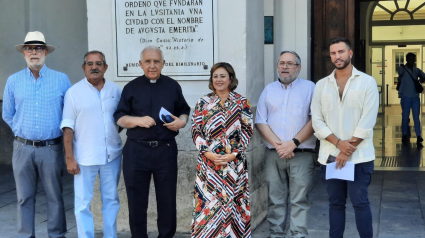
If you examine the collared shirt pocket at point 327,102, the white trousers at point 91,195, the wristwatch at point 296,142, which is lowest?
the white trousers at point 91,195

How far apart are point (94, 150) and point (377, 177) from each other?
4846 mm

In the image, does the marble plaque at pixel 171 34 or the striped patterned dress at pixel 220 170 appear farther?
the marble plaque at pixel 171 34

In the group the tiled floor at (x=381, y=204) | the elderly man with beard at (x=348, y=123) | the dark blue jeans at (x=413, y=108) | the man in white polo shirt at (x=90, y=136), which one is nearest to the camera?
the elderly man with beard at (x=348, y=123)

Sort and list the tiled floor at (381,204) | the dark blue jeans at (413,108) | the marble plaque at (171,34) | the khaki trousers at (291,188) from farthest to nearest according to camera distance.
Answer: the dark blue jeans at (413,108) < the tiled floor at (381,204) < the marble plaque at (171,34) < the khaki trousers at (291,188)

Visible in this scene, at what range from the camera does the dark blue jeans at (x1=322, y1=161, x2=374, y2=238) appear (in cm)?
465

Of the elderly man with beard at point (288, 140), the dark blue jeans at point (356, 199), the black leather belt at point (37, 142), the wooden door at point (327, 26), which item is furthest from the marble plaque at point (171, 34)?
the wooden door at point (327, 26)

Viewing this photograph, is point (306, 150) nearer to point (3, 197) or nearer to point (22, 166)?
point (22, 166)

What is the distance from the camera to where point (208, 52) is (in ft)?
18.8

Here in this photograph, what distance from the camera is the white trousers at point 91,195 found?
16.7 ft

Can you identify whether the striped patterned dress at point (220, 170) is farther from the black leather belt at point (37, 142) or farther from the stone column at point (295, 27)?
the stone column at point (295, 27)

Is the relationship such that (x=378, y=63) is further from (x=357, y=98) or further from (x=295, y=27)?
(x=357, y=98)

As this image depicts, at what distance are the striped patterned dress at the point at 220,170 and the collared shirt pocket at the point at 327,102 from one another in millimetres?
631

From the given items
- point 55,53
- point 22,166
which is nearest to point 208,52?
point 22,166

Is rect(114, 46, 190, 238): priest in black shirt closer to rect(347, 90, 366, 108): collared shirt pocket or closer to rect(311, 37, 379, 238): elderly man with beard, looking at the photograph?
rect(311, 37, 379, 238): elderly man with beard
